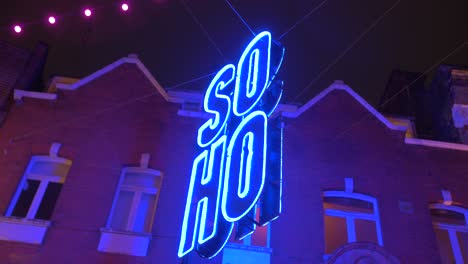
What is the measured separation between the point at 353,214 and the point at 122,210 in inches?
233

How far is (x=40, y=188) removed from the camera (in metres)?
10.7

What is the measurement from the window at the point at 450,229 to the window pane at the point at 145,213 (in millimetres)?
7430

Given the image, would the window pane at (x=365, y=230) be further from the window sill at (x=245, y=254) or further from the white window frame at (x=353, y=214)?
the window sill at (x=245, y=254)

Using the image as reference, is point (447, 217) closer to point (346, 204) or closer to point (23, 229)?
point (346, 204)

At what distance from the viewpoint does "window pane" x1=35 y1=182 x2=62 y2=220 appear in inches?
408

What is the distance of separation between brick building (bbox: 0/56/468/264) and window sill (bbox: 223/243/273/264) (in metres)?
0.02

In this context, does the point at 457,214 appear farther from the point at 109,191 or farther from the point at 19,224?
the point at 19,224

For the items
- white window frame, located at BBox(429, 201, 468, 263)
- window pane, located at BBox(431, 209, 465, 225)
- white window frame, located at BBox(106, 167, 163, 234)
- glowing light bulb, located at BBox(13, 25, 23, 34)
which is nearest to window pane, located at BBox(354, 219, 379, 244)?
white window frame, located at BBox(429, 201, 468, 263)

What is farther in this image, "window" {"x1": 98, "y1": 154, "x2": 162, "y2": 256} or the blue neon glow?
"window" {"x1": 98, "y1": 154, "x2": 162, "y2": 256}

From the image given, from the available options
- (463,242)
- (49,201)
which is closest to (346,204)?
(463,242)

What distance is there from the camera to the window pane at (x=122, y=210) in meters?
10.3

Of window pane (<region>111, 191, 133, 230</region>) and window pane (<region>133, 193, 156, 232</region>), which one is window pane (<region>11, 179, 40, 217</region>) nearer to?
window pane (<region>111, 191, 133, 230</region>)

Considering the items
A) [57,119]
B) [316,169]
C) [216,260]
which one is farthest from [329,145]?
[57,119]

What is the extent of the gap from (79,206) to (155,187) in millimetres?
1912
